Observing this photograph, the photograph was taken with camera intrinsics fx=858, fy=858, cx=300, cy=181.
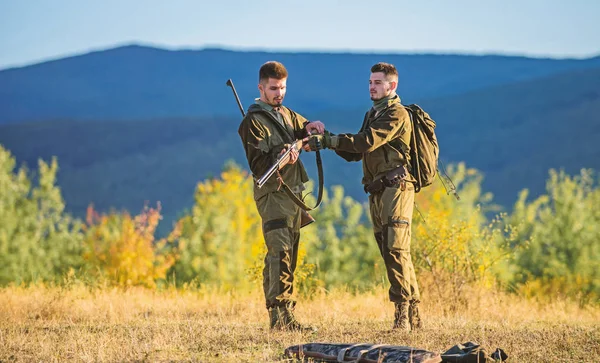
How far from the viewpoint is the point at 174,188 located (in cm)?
16988

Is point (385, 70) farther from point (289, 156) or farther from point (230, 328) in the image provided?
point (230, 328)

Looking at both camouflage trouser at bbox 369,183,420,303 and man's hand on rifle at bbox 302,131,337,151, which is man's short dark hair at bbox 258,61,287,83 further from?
camouflage trouser at bbox 369,183,420,303

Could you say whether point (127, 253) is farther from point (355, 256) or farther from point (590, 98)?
point (590, 98)

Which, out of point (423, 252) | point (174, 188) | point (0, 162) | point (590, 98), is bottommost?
point (423, 252)

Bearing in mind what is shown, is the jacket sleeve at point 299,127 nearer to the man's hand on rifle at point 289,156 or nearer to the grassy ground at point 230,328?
the man's hand on rifle at point 289,156

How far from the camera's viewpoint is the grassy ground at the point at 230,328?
257 inches

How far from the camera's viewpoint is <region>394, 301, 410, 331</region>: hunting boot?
7.63 meters

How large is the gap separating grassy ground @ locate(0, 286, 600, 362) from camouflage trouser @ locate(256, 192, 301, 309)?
39cm

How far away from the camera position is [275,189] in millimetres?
7715

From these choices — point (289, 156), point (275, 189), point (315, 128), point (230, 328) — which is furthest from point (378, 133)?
point (230, 328)

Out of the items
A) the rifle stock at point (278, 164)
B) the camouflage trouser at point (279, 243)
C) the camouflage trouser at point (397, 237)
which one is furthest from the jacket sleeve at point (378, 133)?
the camouflage trouser at point (279, 243)

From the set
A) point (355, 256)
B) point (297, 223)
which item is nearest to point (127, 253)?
point (355, 256)

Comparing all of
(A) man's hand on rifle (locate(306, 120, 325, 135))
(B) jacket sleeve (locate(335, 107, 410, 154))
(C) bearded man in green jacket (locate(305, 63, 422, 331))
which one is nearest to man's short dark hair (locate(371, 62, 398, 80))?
(C) bearded man in green jacket (locate(305, 63, 422, 331))

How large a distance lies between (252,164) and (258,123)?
0.37 m
